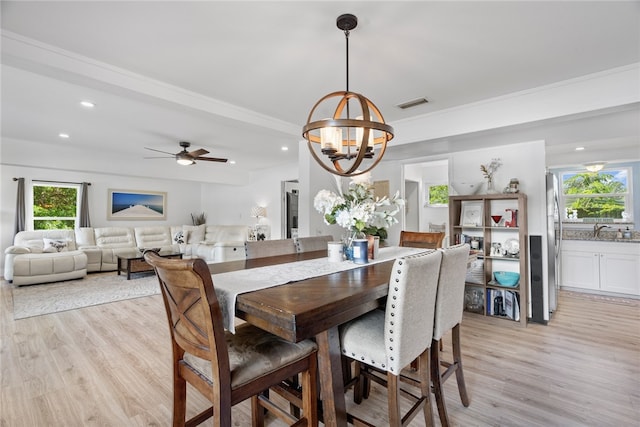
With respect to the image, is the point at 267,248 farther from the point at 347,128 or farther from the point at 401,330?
the point at 401,330

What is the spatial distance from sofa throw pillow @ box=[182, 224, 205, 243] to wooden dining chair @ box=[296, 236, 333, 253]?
5.86m

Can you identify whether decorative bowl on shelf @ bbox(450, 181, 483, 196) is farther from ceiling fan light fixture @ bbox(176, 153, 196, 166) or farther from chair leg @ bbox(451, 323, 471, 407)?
ceiling fan light fixture @ bbox(176, 153, 196, 166)

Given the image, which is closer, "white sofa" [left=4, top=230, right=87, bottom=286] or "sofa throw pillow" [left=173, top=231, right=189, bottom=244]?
"white sofa" [left=4, top=230, right=87, bottom=286]

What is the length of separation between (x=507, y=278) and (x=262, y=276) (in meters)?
3.07

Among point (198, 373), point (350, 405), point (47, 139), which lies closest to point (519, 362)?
point (350, 405)

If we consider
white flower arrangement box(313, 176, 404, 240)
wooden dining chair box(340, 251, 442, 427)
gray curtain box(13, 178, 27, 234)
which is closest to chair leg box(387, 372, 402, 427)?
wooden dining chair box(340, 251, 442, 427)

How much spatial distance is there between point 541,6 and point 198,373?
258 cm

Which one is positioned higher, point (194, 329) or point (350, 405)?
point (194, 329)

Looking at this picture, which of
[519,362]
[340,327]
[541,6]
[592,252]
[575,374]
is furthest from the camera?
[592,252]

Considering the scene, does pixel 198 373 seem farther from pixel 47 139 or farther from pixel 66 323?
pixel 47 139

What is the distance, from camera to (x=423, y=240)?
10.5ft

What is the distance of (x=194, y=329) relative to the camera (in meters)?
1.20

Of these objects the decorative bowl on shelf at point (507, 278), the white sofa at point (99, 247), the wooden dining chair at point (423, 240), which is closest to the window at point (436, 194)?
the decorative bowl on shelf at point (507, 278)

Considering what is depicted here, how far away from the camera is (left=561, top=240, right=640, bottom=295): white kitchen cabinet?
13.0 feet
